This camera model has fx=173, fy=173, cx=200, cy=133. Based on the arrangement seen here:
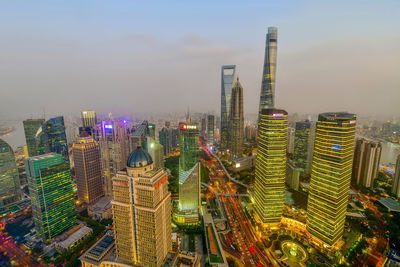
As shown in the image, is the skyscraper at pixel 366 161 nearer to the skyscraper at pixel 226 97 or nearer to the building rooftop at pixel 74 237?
the skyscraper at pixel 226 97

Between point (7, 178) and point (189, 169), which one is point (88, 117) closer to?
point (7, 178)

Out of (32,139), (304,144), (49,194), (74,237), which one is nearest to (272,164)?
(304,144)

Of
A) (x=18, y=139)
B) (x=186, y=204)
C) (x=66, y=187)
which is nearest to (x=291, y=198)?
(x=186, y=204)

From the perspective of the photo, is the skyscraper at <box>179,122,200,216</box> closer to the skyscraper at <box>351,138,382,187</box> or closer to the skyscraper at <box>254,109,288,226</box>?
the skyscraper at <box>254,109,288,226</box>

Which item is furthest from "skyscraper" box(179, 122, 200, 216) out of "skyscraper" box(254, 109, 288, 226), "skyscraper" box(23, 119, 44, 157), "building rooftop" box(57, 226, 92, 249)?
"skyscraper" box(23, 119, 44, 157)

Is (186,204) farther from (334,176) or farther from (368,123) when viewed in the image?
(368,123)

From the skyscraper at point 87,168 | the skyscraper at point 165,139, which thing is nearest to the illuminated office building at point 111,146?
the skyscraper at point 87,168
